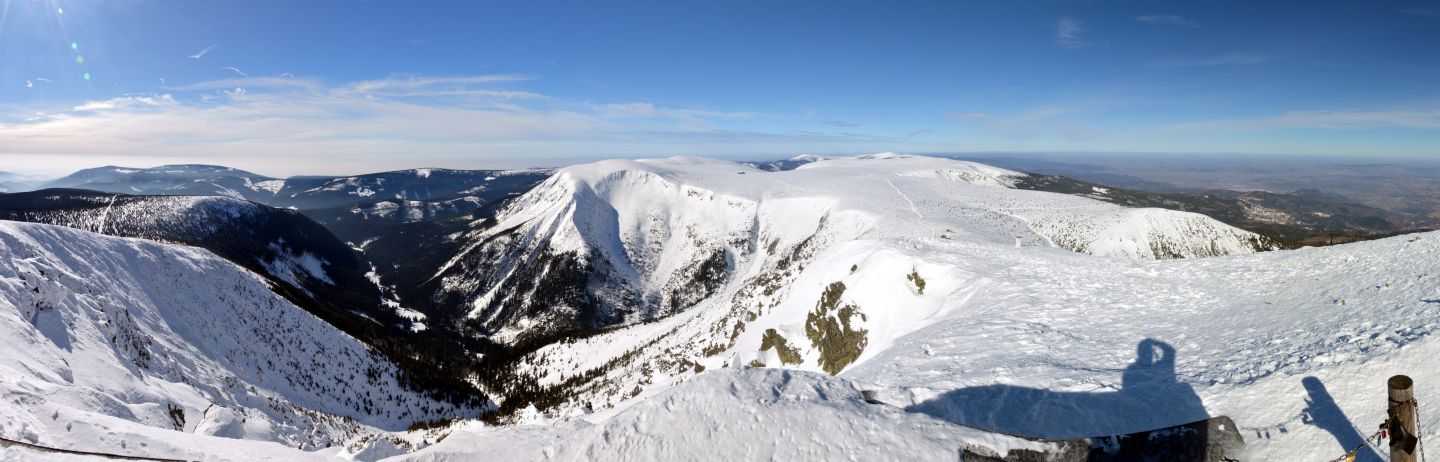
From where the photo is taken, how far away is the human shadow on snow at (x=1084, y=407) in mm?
8969

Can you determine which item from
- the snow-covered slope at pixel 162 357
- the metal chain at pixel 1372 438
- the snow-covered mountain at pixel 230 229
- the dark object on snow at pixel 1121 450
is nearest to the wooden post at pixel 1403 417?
the metal chain at pixel 1372 438

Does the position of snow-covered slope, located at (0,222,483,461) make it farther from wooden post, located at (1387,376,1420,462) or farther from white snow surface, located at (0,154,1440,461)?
wooden post, located at (1387,376,1420,462)

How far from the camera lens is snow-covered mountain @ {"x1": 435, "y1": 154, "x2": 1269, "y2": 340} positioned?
67062 millimetres

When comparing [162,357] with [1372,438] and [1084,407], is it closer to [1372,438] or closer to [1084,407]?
[1084,407]

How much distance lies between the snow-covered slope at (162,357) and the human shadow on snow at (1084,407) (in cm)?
1682

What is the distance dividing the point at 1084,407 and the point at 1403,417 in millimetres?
4314

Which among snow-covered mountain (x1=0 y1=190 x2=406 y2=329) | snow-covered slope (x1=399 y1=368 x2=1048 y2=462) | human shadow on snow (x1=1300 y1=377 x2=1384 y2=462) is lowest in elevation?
snow-covered mountain (x1=0 y1=190 x2=406 y2=329)

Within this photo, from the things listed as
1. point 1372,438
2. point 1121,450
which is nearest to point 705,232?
point 1121,450

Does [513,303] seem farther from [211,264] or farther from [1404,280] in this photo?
[1404,280]

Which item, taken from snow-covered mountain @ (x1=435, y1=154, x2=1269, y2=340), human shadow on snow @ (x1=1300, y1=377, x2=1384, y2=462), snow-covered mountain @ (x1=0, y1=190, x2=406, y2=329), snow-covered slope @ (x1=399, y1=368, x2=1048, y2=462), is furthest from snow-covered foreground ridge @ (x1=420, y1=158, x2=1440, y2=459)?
snow-covered mountain @ (x1=0, y1=190, x2=406, y2=329)

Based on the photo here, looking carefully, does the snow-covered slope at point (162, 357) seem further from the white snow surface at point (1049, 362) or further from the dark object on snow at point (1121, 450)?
the dark object on snow at point (1121, 450)

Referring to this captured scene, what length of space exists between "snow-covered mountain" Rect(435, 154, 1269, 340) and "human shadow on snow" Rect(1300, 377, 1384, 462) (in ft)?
153


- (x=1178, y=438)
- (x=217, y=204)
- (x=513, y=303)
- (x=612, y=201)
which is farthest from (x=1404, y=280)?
(x=217, y=204)

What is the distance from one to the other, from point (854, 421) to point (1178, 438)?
4.67m
